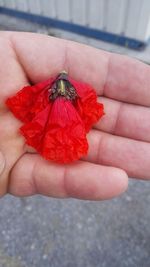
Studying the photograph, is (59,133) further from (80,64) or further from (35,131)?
(80,64)

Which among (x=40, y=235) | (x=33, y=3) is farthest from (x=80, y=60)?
(x=33, y=3)

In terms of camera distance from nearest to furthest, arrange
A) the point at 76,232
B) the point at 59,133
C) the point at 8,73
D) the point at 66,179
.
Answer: the point at 66,179 → the point at 59,133 → the point at 8,73 → the point at 76,232

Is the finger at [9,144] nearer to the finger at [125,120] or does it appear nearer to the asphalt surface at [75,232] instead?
the finger at [125,120]

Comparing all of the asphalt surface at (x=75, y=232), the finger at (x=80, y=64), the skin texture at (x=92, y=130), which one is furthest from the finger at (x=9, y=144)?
the asphalt surface at (x=75, y=232)

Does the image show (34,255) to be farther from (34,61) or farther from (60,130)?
A: (34,61)

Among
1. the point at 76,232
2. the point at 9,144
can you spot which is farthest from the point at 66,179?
the point at 76,232

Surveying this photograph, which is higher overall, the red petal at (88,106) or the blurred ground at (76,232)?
the red petal at (88,106)

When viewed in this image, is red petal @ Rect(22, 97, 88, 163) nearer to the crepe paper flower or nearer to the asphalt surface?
the crepe paper flower

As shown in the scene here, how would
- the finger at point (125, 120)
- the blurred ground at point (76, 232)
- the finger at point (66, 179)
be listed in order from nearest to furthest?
the finger at point (66, 179), the finger at point (125, 120), the blurred ground at point (76, 232)
